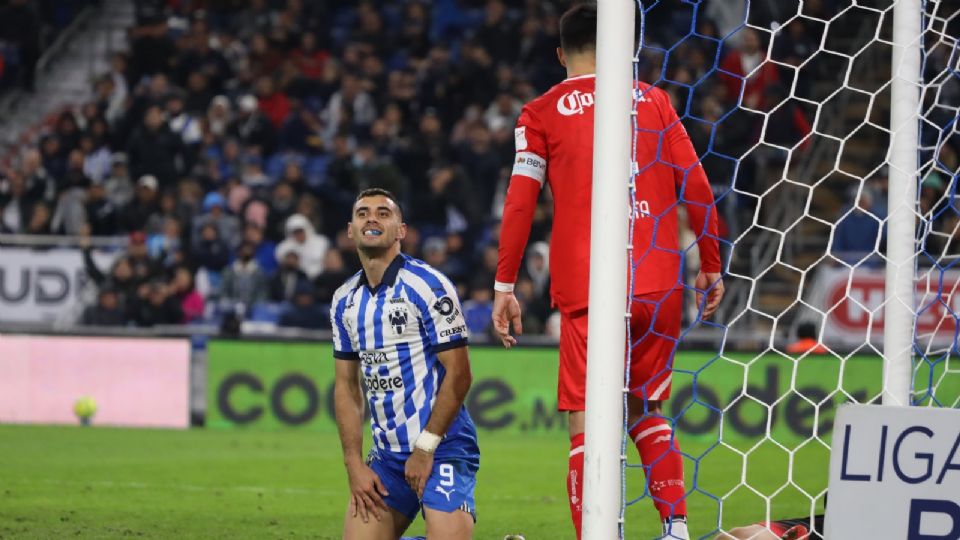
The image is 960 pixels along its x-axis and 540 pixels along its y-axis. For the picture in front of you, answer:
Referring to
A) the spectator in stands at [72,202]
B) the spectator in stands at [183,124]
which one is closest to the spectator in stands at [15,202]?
the spectator in stands at [72,202]

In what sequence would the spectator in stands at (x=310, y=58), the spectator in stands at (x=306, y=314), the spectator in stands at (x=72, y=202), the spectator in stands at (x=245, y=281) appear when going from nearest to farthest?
1. the spectator in stands at (x=306, y=314)
2. the spectator in stands at (x=245, y=281)
3. the spectator in stands at (x=72, y=202)
4. the spectator in stands at (x=310, y=58)

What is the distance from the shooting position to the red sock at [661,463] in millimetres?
4984

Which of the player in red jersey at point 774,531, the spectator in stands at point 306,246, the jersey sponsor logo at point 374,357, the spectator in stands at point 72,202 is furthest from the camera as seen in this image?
the spectator in stands at point 72,202

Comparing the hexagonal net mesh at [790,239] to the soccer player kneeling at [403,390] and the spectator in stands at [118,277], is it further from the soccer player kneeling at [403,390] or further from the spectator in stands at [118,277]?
the spectator in stands at [118,277]

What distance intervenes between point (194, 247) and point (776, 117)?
6489mm

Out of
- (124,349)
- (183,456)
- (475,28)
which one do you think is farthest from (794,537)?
(475,28)

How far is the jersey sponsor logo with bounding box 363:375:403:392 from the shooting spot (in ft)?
17.4

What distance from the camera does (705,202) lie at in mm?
5094

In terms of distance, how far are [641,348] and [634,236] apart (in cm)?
39

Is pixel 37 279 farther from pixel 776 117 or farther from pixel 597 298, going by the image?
pixel 597 298

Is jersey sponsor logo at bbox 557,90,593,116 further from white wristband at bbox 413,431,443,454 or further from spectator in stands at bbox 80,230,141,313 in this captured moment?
→ spectator in stands at bbox 80,230,141,313

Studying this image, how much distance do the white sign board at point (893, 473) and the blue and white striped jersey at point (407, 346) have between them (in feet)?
4.86

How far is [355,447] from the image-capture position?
5.34 meters

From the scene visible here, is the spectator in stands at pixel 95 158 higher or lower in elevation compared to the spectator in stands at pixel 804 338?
higher
